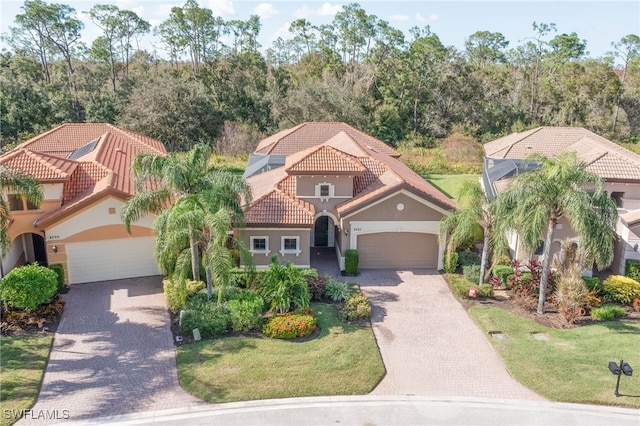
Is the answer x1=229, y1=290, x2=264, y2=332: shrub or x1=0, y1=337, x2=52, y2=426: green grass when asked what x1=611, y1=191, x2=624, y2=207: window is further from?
x1=0, y1=337, x2=52, y2=426: green grass

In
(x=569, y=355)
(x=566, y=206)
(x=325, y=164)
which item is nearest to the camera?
(x=569, y=355)

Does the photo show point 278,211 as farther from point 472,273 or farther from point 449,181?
point 449,181

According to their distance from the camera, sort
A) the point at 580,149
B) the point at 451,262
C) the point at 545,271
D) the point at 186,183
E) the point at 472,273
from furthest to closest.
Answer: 1. the point at 580,149
2. the point at 451,262
3. the point at 472,273
4. the point at 545,271
5. the point at 186,183

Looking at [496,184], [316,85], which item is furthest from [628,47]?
[496,184]

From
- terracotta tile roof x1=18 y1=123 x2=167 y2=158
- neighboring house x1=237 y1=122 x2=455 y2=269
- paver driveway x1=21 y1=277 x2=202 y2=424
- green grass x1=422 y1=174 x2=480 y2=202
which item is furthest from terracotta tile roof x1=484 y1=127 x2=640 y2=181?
terracotta tile roof x1=18 y1=123 x2=167 y2=158

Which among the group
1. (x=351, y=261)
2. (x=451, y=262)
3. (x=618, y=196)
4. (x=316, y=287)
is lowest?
(x=316, y=287)

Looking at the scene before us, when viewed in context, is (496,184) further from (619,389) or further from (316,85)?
(316,85)

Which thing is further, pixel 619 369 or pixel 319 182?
pixel 319 182

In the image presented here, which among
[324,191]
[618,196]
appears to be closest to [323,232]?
[324,191]
